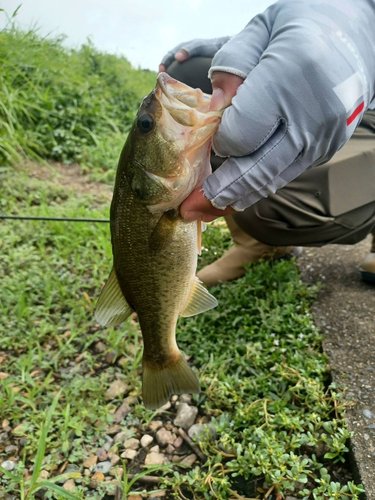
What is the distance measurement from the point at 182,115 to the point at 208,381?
144cm

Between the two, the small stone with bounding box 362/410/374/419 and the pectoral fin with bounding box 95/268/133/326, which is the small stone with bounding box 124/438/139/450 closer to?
the pectoral fin with bounding box 95/268/133/326

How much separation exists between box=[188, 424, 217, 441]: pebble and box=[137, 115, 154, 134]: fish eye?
53.9 inches

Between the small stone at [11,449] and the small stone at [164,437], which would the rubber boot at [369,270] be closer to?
the small stone at [164,437]

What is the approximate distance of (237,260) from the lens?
10.2ft

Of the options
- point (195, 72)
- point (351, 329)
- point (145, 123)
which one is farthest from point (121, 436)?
point (195, 72)

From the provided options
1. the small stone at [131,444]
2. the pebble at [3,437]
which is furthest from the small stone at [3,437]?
the small stone at [131,444]

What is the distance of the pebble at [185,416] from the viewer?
2201 millimetres

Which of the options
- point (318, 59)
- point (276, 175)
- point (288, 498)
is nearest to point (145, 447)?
point (288, 498)

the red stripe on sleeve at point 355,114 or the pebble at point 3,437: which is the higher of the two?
the red stripe on sleeve at point 355,114

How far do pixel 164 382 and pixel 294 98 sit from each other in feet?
4.07

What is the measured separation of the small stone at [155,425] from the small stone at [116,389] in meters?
0.24

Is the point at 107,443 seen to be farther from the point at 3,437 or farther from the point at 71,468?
the point at 3,437

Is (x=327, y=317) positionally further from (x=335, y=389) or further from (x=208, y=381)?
(x=208, y=381)

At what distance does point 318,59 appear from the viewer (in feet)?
4.26
